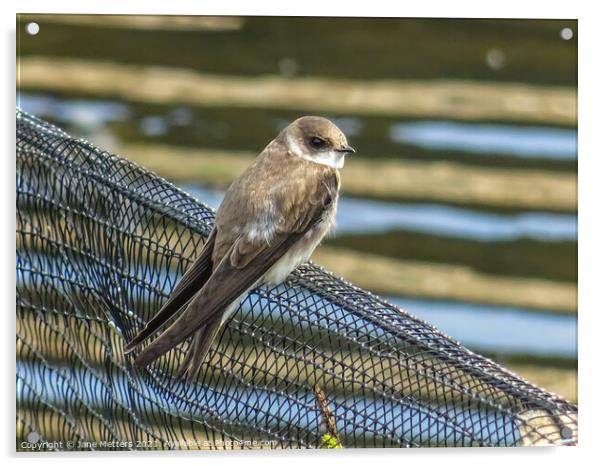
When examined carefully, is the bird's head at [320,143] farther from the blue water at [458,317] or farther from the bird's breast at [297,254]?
the blue water at [458,317]

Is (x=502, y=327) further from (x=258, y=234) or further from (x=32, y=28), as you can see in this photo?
(x=32, y=28)

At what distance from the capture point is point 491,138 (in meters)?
3.85

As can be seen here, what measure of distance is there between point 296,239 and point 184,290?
338 mm

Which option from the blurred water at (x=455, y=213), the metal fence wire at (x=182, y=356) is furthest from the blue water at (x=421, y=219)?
the metal fence wire at (x=182, y=356)

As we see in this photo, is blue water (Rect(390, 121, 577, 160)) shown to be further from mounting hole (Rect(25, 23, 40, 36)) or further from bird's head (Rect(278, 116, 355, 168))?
mounting hole (Rect(25, 23, 40, 36))

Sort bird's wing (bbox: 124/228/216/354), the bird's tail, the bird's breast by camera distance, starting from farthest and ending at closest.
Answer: the bird's breast
the bird's tail
bird's wing (bbox: 124/228/216/354)

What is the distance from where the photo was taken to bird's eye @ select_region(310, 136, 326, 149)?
349 centimetres

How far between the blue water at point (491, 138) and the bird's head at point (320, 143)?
47 cm

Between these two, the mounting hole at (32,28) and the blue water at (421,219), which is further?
the blue water at (421,219)

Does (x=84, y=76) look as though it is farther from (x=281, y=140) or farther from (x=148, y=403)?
(x=148, y=403)

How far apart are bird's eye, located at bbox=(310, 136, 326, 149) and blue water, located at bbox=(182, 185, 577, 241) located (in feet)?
1.02

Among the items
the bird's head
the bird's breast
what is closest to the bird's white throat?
the bird's head

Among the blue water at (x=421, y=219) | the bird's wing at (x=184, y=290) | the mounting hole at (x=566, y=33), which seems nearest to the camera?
the bird's wing at (x=184, y=290)

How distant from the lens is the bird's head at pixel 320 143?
3488 mm
